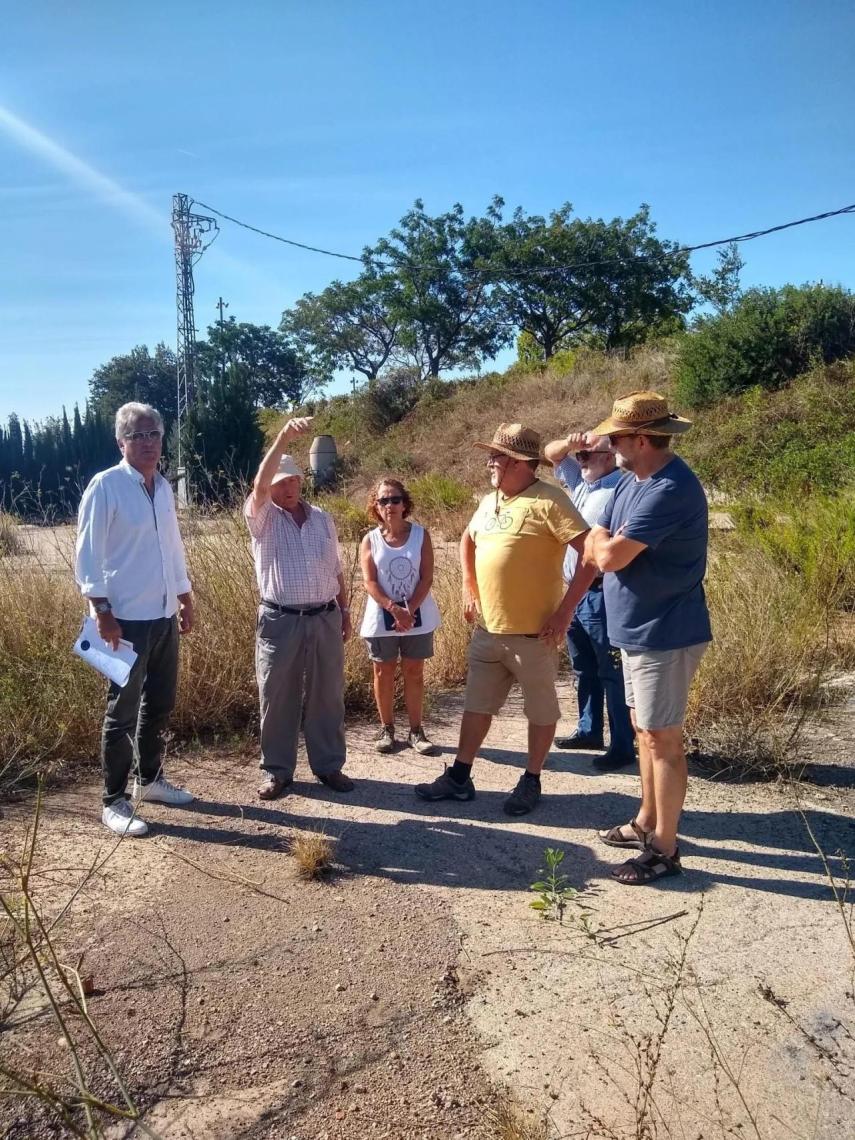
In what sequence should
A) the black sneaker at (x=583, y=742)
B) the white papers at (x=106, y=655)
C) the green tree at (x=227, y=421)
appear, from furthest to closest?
1. the green tree at (x=227, y=421)
2. the black sneaker at (x=583, y=742)
3. the white papers at (x=106, y=655)

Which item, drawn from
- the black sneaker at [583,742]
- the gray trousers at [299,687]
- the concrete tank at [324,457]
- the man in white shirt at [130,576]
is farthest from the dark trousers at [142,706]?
the concrete tank at [324,457]

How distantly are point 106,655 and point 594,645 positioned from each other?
2.58 meters

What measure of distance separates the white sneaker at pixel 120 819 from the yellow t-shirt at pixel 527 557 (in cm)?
184

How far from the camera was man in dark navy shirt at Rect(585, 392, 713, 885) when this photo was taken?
3301 millimetres

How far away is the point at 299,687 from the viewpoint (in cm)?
441

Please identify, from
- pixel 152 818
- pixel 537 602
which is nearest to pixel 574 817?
pixel 537 602

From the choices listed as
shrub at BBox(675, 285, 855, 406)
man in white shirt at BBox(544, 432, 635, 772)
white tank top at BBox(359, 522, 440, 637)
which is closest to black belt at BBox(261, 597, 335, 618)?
white tank top at BBox(359, 522, 440, 637)

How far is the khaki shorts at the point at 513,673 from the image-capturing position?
13.3 feet

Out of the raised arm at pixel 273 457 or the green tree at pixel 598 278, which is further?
the green tree at pixel 598 278

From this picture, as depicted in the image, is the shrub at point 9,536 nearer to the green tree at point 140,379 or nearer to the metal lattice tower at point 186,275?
the metal lattice tower at point 186,275

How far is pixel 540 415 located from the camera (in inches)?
969

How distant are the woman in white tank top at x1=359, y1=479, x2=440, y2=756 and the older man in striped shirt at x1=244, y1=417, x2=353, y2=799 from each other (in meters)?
0.54

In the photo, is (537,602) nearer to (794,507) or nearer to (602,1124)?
(602,1124)

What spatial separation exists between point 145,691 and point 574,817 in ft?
7.03
